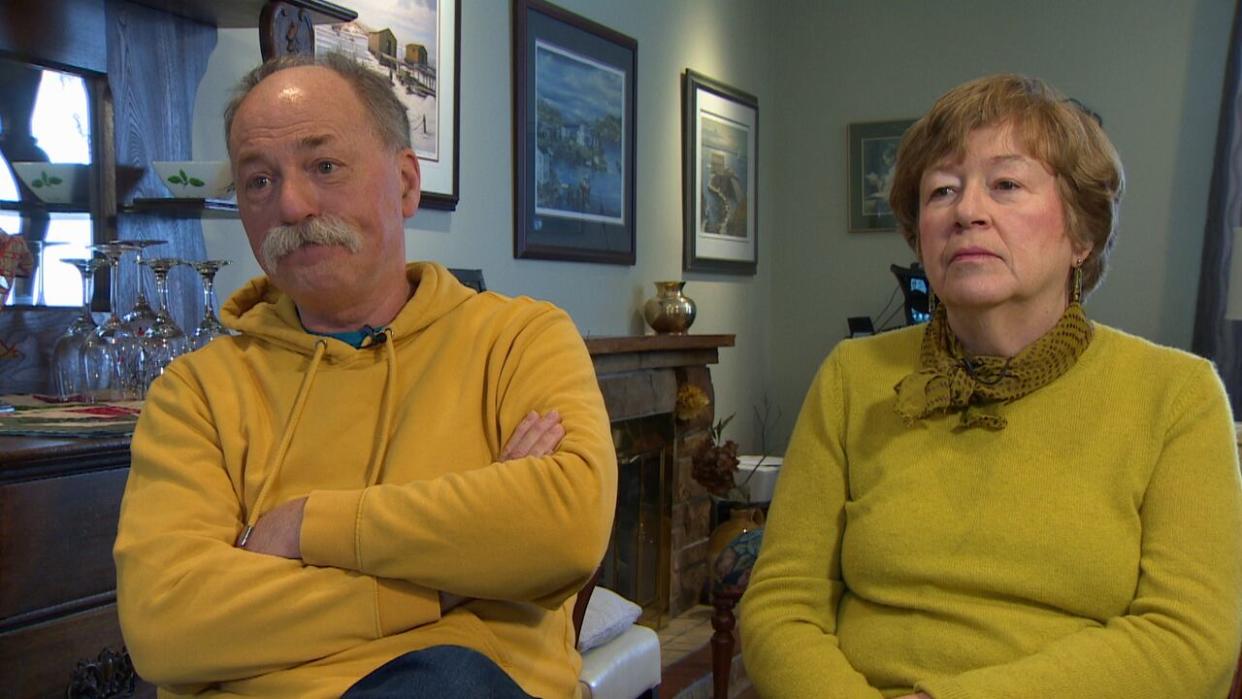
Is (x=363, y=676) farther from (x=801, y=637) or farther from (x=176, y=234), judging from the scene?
(x=176, y=234)

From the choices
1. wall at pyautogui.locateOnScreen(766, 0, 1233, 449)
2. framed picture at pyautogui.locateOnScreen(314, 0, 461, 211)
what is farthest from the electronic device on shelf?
framed picture at pyautogui.locateOnScreen(314, 0, 461, 211)

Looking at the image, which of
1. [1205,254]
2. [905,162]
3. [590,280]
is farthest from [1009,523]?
[1205,254]

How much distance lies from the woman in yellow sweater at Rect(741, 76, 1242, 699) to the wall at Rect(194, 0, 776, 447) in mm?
1605

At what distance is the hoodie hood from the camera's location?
4.80ft

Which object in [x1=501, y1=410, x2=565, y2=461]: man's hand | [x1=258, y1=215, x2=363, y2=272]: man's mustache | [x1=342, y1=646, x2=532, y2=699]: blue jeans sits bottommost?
[x1=342, y1=646, x2=532, y2=699]: blue jeans

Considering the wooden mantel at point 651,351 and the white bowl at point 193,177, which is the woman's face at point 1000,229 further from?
the wooden mantel at point 651,351

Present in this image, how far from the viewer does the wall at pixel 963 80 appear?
15.5 feet

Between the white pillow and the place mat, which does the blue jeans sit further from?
the white pillow

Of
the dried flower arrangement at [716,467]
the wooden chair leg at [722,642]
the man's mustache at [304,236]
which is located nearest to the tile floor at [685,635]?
the dried flower arrangement at [716,467]

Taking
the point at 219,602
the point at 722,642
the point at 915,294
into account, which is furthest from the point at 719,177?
the point at 219,602

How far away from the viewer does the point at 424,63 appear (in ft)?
10.1

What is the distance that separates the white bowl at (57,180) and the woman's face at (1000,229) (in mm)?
1597

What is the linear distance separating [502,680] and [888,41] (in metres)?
4.71

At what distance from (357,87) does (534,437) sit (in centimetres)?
55
